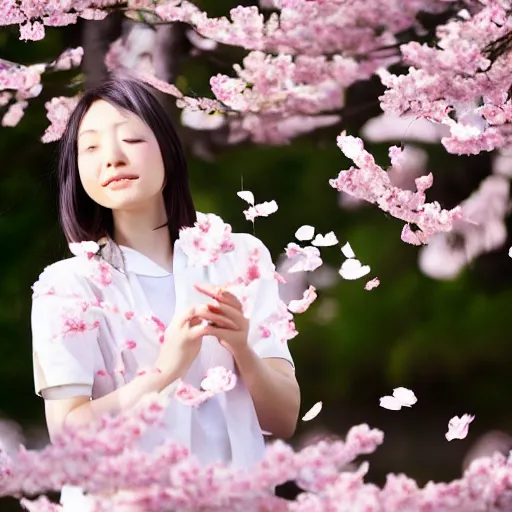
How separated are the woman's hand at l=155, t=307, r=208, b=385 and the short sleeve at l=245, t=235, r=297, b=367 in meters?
0.13

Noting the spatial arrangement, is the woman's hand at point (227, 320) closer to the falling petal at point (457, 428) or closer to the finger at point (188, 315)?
the finger at point (188, 315)

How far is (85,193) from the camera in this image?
1.67 m

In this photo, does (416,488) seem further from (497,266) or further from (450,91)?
(450,91)

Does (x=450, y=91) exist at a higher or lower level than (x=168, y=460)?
higher

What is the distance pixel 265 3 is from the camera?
6.11 feet

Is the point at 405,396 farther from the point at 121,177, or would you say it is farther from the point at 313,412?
the point at 121,177

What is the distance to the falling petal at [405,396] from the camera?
1.81 meters

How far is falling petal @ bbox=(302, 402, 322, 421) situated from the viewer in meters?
1.76

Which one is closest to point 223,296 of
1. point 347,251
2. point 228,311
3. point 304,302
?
point 228,311

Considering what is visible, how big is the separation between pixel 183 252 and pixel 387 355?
0.47 metres

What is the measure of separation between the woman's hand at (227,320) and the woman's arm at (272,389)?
0.7 inches

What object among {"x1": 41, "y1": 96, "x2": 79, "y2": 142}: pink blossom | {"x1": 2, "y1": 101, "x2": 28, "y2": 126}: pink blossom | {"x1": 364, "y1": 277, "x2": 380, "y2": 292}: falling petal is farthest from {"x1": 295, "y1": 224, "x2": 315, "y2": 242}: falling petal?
{"x1": 2, "y1": 101, "x2": 28, "y2": 126}: pink blossom

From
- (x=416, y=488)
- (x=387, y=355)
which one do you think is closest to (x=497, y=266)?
(x=387, y=355)

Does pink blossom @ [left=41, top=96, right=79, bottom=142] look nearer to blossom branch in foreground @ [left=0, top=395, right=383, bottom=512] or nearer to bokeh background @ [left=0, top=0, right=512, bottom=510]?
bokeh background @ [left=0, top=0, right=512, bottom=510]
